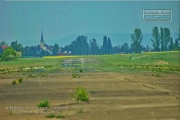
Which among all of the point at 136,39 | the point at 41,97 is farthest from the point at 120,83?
the point at 41,97

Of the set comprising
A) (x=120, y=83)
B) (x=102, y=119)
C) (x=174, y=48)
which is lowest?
(x=102, y=119)

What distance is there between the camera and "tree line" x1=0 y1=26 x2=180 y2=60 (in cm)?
1050

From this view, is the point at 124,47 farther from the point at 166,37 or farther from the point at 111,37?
the point at 166,37

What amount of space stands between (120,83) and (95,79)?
0.71 metres

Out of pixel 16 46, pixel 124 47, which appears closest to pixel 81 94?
pixel 124 47

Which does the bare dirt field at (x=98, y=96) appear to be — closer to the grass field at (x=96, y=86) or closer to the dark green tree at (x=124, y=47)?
the grass field at (x=96, y=86)

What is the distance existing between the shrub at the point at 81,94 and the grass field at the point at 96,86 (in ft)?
0.41

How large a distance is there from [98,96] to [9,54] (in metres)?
2.46

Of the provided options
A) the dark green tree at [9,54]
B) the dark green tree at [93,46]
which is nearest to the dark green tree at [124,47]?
the dark green tree at [93,46]

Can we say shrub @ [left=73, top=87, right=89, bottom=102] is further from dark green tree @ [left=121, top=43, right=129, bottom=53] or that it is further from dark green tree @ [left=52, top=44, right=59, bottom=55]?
dark green tree @ [left=121, top=43, right=129, bottom=53]

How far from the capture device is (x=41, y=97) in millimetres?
10344

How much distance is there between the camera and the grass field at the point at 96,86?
32.2 ft

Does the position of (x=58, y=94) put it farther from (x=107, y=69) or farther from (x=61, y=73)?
(x=107, y=69)

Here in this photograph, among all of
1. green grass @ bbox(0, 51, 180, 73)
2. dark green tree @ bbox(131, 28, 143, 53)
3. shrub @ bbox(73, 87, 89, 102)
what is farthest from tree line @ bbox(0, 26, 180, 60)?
shrub @ bbox(73, 87, 89, 102)
